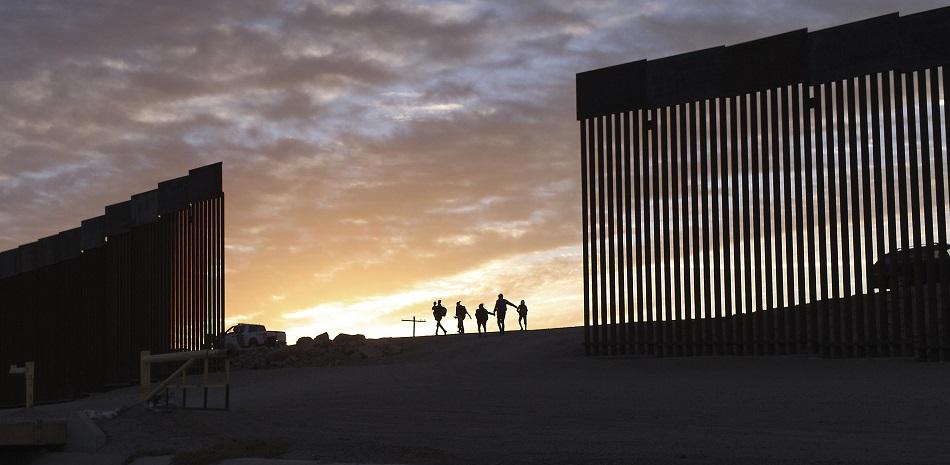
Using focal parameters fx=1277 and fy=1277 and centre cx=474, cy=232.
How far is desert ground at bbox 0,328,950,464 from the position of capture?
551 inches

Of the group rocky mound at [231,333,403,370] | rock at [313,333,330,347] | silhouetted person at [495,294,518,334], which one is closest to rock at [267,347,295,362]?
rocky mound at [231,333,403,370]

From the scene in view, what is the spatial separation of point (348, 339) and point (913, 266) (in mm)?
16474

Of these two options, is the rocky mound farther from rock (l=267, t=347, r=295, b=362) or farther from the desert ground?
the desert ground

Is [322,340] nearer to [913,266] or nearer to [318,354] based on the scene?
[318,354]

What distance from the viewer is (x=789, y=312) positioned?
22.8 metres

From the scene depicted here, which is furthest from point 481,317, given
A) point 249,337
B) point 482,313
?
point 249,337

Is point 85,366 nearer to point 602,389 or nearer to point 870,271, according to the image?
point 602,389

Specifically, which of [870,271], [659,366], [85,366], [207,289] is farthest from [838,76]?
[85,366]

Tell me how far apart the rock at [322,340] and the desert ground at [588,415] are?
7.34 metres

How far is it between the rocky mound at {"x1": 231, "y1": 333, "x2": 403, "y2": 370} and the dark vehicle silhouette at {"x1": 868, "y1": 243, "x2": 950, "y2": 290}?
1302 centimetres

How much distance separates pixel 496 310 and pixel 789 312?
38.3 ft

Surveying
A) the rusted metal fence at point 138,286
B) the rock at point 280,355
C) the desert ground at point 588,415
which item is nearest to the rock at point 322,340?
the rock at point 280,355

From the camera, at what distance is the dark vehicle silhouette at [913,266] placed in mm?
21047

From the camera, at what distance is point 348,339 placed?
112 feet
